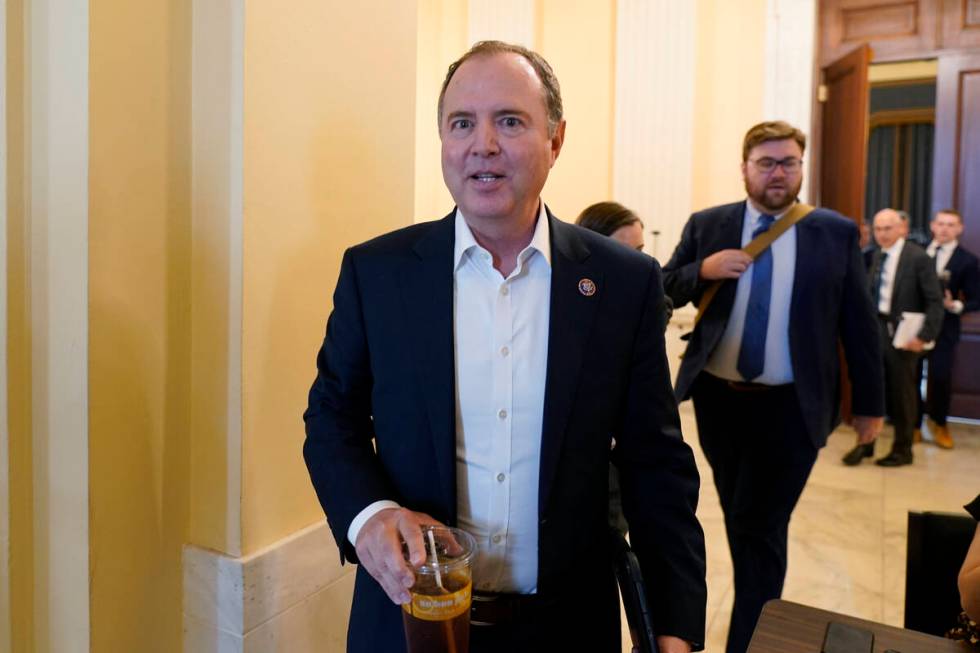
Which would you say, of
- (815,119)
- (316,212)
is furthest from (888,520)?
(316,212)

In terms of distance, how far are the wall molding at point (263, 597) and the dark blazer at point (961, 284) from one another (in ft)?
20.4

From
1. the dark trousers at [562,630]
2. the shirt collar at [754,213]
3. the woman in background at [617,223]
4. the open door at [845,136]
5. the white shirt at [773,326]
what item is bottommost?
the dark trousers at [562,630]

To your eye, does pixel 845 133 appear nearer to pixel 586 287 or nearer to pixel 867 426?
pixel 867 426

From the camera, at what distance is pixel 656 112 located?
7258 mm

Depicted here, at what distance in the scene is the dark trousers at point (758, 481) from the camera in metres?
2.88

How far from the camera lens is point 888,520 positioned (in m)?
4.69

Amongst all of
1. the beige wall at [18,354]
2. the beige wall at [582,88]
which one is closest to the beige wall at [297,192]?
the beige wall at [18,354]

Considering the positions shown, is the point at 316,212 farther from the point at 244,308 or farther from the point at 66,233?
the point at 66,233

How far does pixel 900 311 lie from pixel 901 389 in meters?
0.62

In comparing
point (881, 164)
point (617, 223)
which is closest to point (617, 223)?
point (617, 223)

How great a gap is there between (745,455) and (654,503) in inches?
63.6

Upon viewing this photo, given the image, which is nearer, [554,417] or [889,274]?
[554,417]

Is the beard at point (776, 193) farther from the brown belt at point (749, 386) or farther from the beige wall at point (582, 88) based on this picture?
the beige wall at point (582, 88)

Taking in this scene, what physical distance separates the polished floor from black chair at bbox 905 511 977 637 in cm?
154
